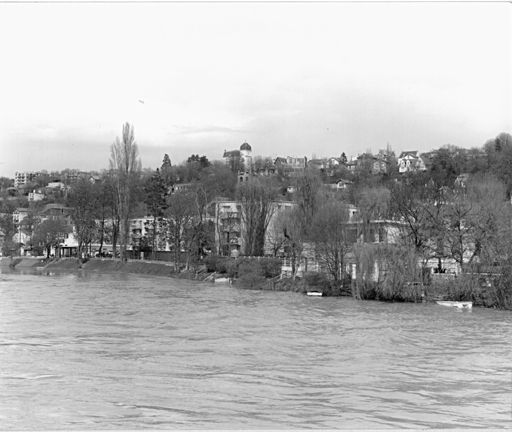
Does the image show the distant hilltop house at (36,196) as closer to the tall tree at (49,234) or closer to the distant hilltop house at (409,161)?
the tall tree at (49,234)

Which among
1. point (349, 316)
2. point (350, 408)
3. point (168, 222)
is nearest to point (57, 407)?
point (350, 408)

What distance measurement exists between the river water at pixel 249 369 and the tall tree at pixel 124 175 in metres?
44.7

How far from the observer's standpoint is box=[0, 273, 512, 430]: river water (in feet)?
38.1

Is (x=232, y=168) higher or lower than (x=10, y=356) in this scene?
higher

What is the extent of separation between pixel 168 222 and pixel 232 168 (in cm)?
7011

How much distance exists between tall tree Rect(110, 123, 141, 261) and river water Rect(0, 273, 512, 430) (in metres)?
44.7

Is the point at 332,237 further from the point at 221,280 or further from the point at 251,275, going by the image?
the point at 221,280

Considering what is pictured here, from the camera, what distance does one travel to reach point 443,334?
21.9 metres

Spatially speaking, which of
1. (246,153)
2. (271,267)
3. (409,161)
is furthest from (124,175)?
(246,153)

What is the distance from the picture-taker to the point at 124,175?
237 feet

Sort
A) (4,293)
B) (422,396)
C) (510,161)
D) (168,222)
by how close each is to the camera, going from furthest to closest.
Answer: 1. (510,161)
2. (168,222)
3. (4,293)
4. (422,396)

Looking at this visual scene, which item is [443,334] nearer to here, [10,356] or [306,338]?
[306,338]

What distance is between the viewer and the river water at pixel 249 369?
11.6m

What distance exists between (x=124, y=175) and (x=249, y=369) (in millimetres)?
59024
